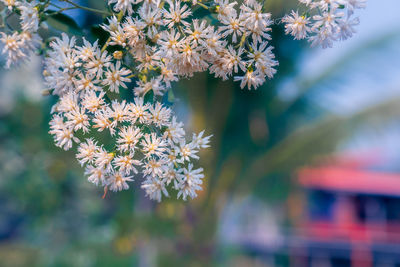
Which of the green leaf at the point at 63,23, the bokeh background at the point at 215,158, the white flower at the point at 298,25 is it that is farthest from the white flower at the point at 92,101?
the bokeh background at the point at 215,158

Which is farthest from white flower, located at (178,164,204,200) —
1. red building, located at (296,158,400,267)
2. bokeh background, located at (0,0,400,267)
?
red building, located at (296,158,400,267)

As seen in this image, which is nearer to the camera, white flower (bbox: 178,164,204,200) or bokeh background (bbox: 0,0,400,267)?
white flower (bbox: 178,164,204,200)

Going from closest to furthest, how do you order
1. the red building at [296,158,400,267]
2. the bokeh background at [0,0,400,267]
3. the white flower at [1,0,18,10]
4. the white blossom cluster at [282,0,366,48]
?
the white blossom cluster at [282,0,366,48] → the white flower at [1,0,18,10] → the bokeh background at [0,0,400,267] → the red building at [296,158,400,267]

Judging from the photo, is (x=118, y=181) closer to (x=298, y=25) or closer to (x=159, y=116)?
(x=159, y=116)

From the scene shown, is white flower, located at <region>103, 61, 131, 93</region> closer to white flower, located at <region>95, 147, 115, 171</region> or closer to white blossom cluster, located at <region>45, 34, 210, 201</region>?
white blossom cluster, located at <region>45, 34, 210, 201</region>

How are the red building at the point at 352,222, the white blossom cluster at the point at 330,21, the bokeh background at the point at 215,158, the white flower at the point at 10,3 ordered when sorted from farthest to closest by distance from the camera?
the red building at the point at 352,222
the bokeh background at the point at 215,158
the white flower at the point at 10,3
the white blossom cluster at the point at 330,21

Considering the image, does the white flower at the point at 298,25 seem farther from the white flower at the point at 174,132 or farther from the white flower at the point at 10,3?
the white flower at the point at 10,3

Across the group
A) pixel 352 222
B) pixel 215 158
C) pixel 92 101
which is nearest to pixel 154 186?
pixel 92 101
